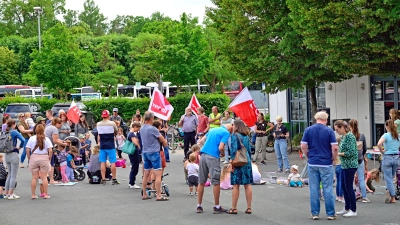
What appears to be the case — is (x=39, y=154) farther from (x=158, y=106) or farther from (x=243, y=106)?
(x=158, y=106)

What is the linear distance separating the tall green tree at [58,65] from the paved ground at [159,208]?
1255 inches

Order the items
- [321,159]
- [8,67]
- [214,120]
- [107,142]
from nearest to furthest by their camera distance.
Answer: [321,159]
[107,142]
[214,120]
[8,67]

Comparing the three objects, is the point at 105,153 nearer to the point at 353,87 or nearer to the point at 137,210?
the point at 137,210

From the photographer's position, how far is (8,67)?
7262 cm

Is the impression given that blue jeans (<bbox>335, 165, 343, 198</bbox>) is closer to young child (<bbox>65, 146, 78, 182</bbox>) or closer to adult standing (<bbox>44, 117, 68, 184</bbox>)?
adult standing (<bbox>44, 117, 68, 184</bbox>)

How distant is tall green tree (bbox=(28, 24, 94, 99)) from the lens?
48.3 m

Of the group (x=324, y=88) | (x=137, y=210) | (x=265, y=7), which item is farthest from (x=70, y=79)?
(x=137, y=210)

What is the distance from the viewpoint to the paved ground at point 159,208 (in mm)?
12320

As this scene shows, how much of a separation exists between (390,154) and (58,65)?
122 ft

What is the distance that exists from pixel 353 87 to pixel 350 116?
108 centimetres

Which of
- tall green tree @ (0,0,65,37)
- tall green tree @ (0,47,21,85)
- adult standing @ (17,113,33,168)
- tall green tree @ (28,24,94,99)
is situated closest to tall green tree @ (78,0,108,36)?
tall green tree @ (0,0,65,37)

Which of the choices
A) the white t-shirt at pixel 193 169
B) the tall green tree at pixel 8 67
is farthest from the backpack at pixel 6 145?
the tall green tree at pixel 8 67

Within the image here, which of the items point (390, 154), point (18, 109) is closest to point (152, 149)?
point (390, 154)

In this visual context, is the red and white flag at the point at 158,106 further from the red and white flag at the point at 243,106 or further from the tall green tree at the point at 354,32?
the tall green tree at the point at 354,32
